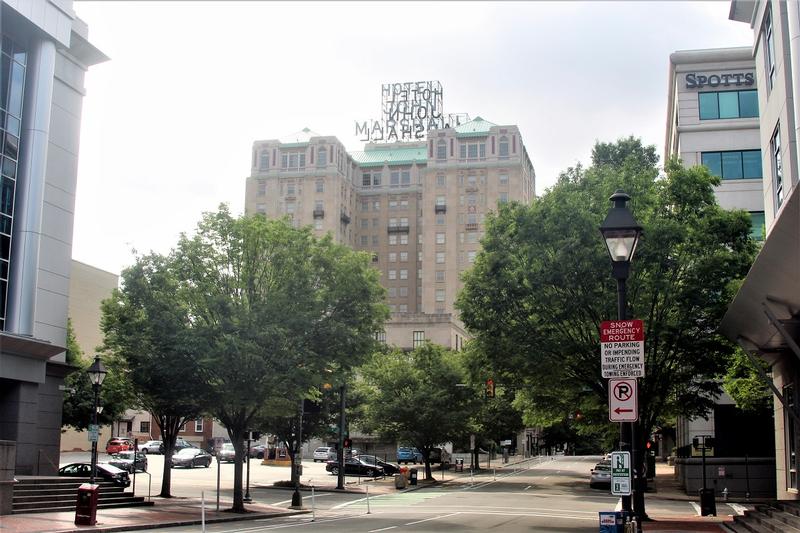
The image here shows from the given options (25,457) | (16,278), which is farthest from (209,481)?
(16,278)

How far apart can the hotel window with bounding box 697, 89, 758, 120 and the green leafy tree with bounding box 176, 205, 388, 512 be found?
31.7m

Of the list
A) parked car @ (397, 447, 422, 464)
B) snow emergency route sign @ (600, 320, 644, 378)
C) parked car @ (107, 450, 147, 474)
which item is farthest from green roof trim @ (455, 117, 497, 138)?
snow emergency route sign @ (600, 320, 644, 378)

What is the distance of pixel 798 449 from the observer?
24.2 metres

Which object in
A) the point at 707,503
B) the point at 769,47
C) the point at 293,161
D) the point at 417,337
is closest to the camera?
the point at 769,47

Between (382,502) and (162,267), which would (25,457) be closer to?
(162,267)

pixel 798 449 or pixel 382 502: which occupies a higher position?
pixel 798 449

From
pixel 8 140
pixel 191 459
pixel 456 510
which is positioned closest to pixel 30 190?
pixel 8 140

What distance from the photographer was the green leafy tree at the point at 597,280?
27562mm

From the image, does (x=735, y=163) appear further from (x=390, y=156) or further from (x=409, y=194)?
(x=390, y=156)

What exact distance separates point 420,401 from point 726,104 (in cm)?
2755

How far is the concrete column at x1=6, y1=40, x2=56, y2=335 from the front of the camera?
98.0 ft

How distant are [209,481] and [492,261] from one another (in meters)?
28.4

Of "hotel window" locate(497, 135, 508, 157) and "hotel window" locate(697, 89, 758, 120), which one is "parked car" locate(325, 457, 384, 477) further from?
"hotel window" locate(497, 135, 508, 157)

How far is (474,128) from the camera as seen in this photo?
472 ft
